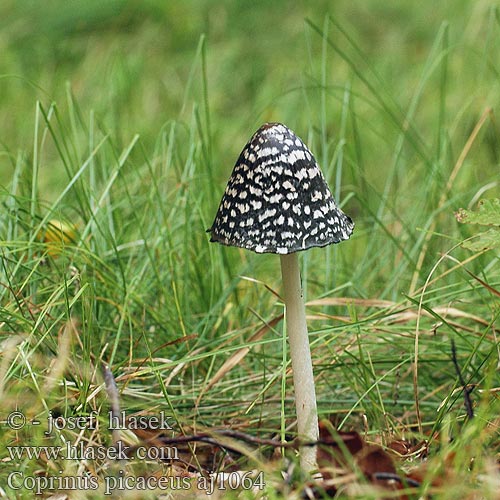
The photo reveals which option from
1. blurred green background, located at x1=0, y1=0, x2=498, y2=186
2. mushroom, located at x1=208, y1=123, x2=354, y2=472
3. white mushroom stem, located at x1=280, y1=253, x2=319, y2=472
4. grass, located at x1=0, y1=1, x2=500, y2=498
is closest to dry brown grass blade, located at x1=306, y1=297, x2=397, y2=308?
grass, located at x1=0, y1=1, x2=500, y2=498

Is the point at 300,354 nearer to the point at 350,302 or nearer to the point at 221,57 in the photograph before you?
the point at 350,302

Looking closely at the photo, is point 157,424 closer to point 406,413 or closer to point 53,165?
point 406,413

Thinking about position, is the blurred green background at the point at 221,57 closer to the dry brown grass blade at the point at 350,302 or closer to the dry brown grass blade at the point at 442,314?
the dry brown grass blade at the point at 350,302

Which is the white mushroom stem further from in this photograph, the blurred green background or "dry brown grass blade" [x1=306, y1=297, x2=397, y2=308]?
the blurred green background

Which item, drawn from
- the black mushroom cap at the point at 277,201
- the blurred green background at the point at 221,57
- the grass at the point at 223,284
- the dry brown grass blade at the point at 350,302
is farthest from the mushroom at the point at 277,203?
the blurred green background at the point at 221,57

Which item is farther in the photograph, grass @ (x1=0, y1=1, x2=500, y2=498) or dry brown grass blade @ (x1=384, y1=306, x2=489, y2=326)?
dry brown grass blade @ (x1=384, y1=306, x2=489, y2=326)

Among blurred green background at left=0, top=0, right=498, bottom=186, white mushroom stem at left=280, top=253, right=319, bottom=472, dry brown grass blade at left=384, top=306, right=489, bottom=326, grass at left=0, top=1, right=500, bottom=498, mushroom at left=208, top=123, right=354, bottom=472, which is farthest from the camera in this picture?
blurred green background at left=0, top=0, right=498, bottom=186

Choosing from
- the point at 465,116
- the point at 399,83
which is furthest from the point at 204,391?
the point at 399,83
